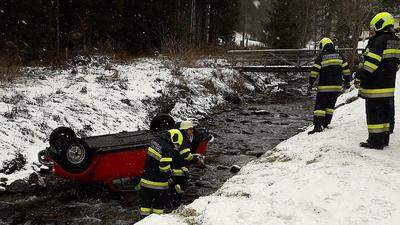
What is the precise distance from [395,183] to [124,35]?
72.1 ft

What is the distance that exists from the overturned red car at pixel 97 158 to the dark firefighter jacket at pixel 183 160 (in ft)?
4.27

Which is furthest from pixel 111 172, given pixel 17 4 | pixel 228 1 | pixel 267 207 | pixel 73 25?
pixel 228 1

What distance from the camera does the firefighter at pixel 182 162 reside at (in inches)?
246

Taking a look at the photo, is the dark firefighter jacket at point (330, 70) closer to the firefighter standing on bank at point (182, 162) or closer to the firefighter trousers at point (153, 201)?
the firefighter standing on bank at point (182, 162)

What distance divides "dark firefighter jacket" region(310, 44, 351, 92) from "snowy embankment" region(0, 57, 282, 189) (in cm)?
606

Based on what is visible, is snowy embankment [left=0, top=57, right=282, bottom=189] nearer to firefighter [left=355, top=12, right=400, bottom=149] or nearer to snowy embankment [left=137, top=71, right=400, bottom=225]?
snowy embankment [left=137, top=71, right=400, bottom=225]

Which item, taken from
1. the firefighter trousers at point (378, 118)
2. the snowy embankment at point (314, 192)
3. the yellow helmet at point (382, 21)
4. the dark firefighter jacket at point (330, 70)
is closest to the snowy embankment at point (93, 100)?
the snowy embankment at point (314, 192)

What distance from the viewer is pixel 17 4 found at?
1664 centimetres

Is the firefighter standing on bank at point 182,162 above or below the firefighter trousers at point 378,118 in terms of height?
below

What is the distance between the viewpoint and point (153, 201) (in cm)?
613

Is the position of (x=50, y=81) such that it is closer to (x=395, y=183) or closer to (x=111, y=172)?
(x=111, y=172)

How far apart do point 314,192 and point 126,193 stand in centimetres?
440

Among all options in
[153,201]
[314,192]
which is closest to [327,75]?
[314,192]

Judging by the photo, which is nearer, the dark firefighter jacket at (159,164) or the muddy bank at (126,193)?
the dark firefighter jacket at (159,164)
